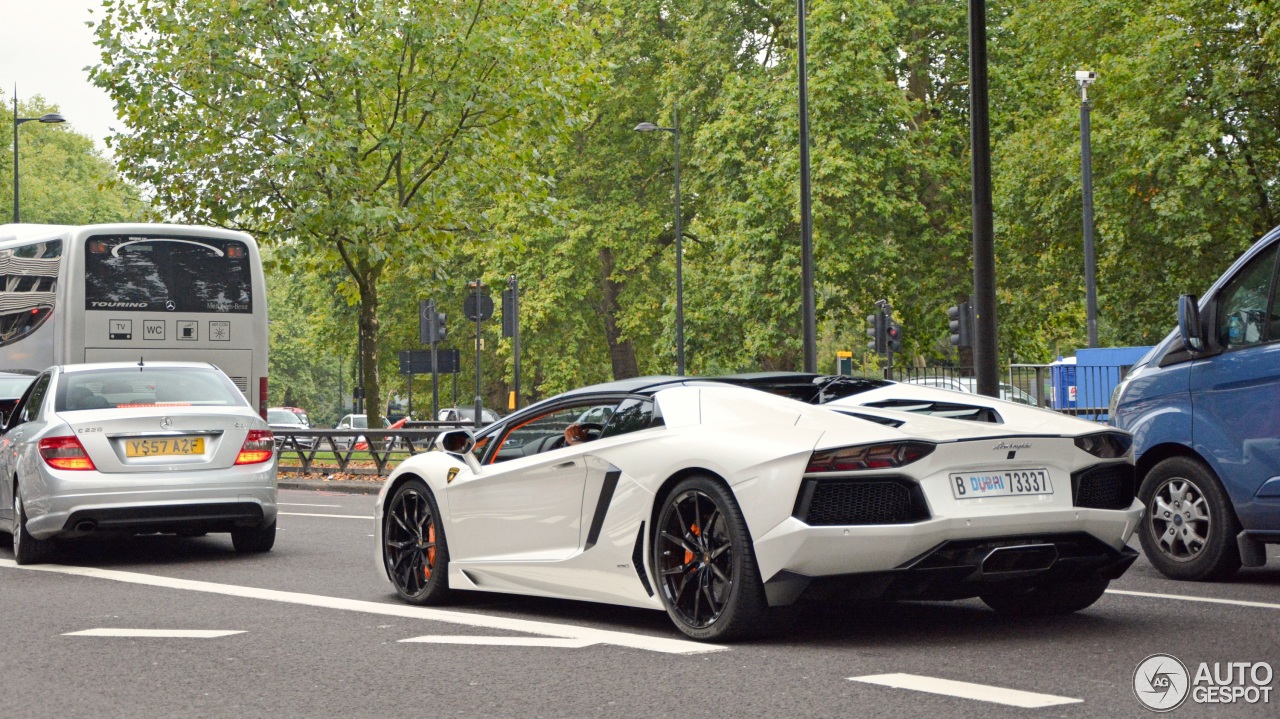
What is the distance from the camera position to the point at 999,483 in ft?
21.9

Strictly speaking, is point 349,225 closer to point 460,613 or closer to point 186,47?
point 186,47

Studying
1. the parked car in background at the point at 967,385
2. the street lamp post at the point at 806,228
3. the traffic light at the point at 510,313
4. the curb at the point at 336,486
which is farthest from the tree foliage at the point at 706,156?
the street lamp post at the point at 806,228

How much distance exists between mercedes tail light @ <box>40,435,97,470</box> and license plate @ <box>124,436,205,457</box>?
288mm

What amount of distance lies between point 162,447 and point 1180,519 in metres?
6.87

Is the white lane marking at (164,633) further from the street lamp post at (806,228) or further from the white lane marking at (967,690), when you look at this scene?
the street lamp post at (806,228)

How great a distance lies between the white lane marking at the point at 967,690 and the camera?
5371 mm

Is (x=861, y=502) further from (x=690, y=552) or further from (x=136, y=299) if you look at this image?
(x=136, y=299)

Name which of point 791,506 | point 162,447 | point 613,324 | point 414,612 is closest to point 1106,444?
point 791,506

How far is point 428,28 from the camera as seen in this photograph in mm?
26297

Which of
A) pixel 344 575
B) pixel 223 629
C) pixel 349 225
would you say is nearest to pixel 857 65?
pixel 349 225

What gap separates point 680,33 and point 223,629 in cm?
3768

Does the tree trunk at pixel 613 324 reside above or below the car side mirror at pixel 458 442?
above

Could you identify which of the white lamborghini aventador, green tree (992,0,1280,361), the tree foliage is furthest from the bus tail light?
green tree (992,0,1280,361)

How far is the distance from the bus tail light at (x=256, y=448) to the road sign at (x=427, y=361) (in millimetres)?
15395
